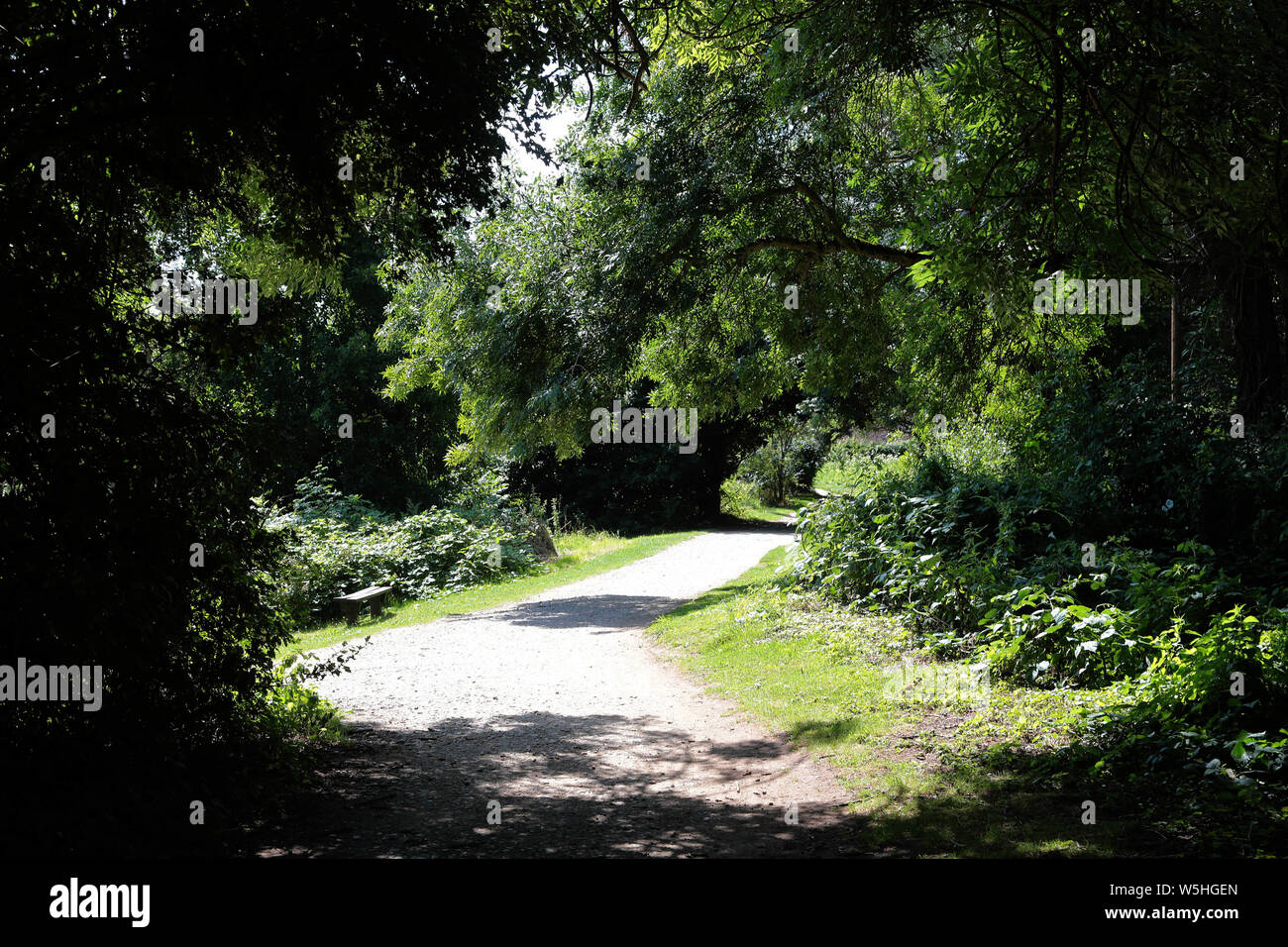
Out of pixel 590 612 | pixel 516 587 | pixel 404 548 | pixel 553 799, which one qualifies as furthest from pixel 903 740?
pixel 404 548

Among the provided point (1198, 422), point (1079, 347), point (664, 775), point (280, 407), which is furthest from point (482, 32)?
point (280, 407)

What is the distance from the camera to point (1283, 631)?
6109 mm

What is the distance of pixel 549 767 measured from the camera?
24.0ft

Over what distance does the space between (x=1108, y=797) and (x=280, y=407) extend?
94.5 feet

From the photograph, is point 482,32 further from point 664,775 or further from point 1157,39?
point 664,775

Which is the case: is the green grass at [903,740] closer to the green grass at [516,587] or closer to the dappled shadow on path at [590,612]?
the dappled shadow on path at [590,612]

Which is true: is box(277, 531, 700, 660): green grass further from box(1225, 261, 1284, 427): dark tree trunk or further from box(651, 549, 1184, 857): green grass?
box(1225, 261, 1284, 427): dark tree trunk

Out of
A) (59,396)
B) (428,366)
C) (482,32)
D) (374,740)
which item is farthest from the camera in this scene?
(428,366)

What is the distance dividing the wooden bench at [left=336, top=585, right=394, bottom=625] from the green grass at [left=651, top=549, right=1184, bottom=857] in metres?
6.94

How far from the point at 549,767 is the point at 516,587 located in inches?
A: 485

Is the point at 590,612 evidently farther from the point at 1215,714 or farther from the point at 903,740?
the point at 1215,714

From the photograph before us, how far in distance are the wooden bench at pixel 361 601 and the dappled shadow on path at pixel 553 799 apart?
8505 mm

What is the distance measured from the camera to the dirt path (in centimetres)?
554

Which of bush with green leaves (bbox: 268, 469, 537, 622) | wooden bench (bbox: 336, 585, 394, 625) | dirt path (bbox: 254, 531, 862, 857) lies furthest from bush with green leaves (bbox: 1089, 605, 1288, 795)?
wooden bench (bbox: 336, 585, 394, 625)
